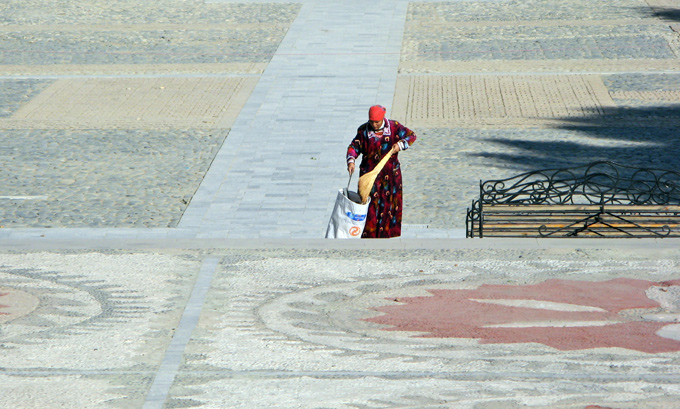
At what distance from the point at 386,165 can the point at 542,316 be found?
3050 millimetres

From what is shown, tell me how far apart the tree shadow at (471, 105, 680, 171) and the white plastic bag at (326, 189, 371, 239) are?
14.5 ft

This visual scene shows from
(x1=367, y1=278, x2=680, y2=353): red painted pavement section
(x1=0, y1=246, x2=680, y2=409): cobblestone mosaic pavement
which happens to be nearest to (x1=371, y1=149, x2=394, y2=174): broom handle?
(x1=0, y1=246, x2=680, y2=409): cobblestone mosaic pavement

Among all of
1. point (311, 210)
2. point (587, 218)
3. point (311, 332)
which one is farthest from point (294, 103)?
point (311, 332)

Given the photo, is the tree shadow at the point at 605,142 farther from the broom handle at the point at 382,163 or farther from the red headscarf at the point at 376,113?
the red headscarf at the point at 376,113

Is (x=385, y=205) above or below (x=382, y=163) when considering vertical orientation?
below

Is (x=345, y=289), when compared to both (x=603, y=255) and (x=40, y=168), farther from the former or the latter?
(x=40, y=168)

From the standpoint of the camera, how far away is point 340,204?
9.87 m

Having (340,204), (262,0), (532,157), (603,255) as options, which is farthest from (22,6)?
(603,255)

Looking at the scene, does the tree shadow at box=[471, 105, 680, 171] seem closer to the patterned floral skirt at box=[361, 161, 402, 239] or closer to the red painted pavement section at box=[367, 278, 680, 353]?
the patterned floral skirt at box=[361, 161, 402, 239]

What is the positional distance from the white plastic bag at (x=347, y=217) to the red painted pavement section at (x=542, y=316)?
→ 1737 mm

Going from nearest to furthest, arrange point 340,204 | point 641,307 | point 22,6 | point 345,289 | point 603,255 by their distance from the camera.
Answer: point 641,307, point 345,289, point 603,255, point 340,204, point 22,6

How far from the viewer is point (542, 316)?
25.5 feet

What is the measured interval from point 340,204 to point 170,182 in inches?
171

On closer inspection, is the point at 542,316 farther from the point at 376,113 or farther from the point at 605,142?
the point at 605,142
